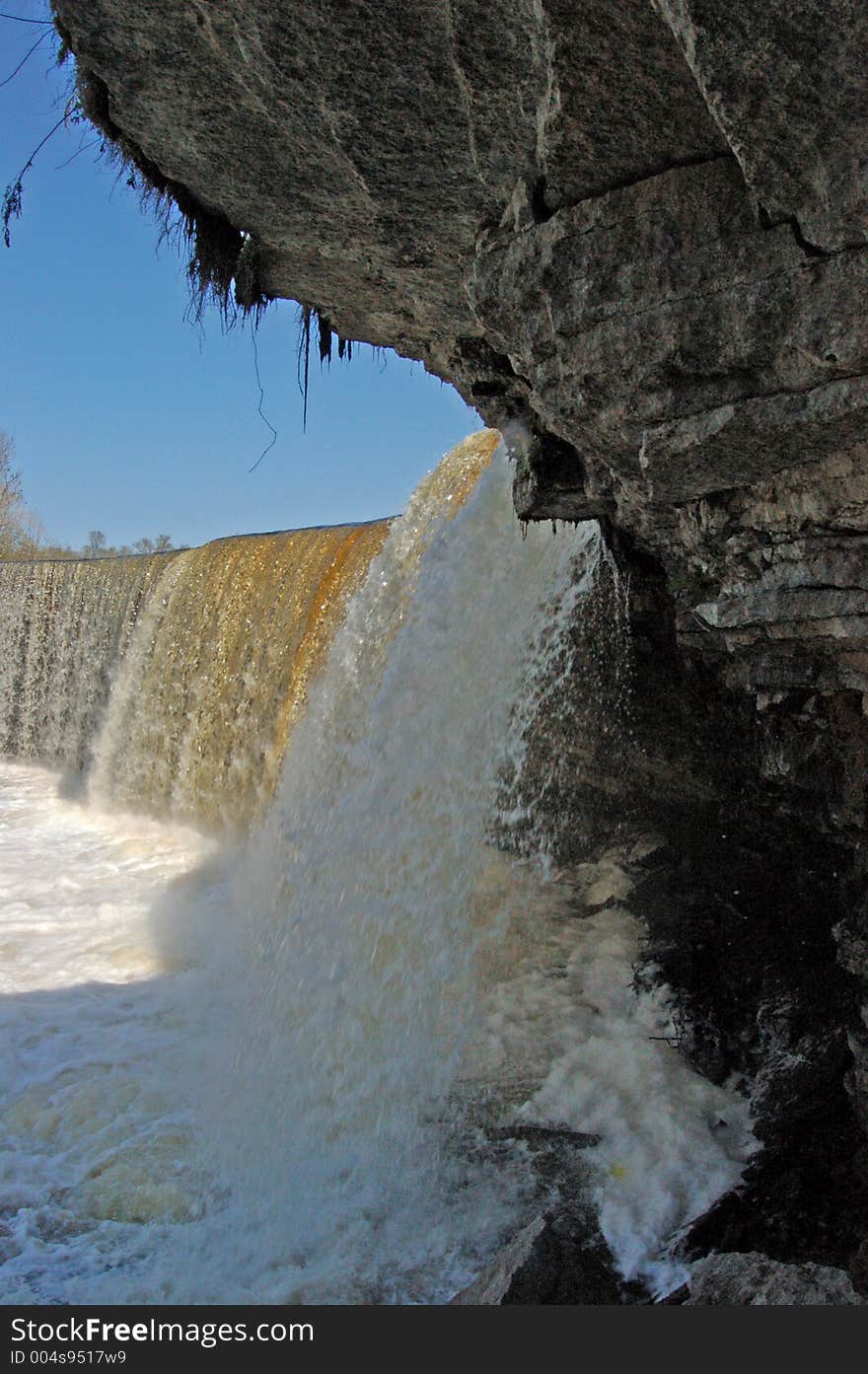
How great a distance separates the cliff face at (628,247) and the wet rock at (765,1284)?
0.46 metres

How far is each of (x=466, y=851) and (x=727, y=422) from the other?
3.47 m

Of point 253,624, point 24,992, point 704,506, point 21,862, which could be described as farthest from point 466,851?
point 21,862

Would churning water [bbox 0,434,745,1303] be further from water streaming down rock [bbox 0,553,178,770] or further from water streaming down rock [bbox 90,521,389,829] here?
water streaming down rock [bbox 0,553,178,770]

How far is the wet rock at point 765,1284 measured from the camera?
308 cm

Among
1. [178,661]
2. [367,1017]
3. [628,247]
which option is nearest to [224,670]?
[178,661]

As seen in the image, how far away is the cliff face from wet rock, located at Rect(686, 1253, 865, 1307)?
1.53 feet

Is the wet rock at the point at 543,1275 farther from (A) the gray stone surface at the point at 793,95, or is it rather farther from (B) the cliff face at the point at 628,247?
(A) the gray stone surface at the point at 793,95

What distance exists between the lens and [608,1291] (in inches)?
142

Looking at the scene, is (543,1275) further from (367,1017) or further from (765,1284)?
Result: (367,1017)

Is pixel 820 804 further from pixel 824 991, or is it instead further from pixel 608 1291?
pixel 608 1291

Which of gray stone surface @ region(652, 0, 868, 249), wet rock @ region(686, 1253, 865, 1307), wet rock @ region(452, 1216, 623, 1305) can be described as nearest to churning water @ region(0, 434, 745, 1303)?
wet rock @ region(452, 1216, 623, 1305)

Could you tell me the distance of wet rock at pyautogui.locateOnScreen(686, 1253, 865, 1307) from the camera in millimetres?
3078

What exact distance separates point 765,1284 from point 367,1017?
2.60m

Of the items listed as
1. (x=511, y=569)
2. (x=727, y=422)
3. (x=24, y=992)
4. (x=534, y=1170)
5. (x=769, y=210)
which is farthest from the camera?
(x=24, y=992)
